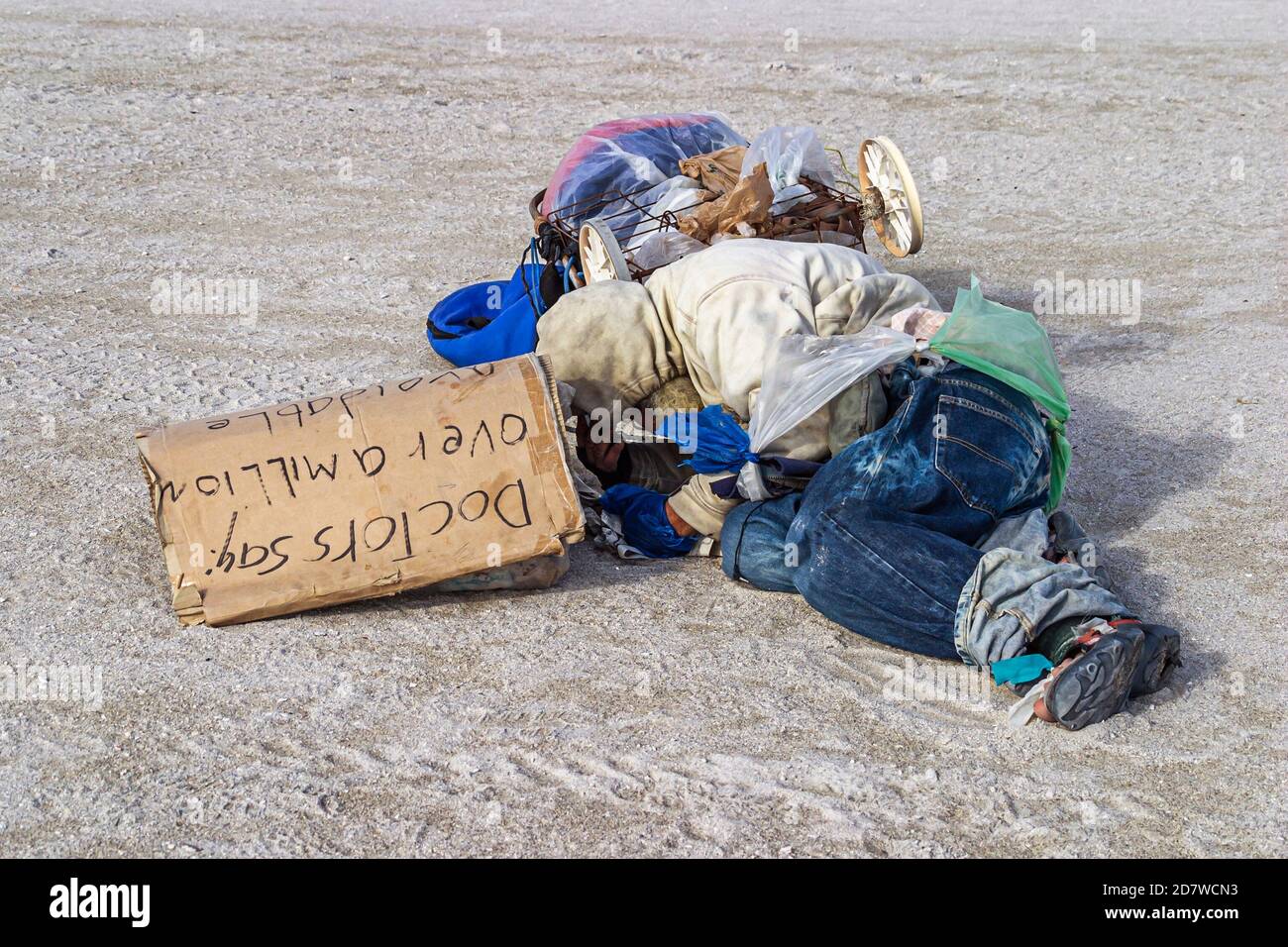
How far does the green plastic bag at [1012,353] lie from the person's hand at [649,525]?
2.71 ft

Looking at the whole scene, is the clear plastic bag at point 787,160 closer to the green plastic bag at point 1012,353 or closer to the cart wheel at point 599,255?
the cart wheel at point 599,255

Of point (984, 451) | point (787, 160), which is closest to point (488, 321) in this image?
point (787, 160)

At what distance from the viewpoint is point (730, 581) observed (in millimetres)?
3295

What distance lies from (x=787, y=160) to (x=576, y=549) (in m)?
1.68

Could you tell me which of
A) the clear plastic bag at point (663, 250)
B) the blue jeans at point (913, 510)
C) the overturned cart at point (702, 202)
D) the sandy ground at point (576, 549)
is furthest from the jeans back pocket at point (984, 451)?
the clear plastic bag at point (663, 250)

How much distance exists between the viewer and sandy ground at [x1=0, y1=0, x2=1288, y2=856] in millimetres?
2436

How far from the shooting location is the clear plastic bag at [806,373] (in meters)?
3.07

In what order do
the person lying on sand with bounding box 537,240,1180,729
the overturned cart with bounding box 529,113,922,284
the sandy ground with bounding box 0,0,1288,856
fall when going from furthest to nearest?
the overturned cart with bounding box 529,113,922,284 < the person lying on sand with bounding box 537,240,1180,729 < the sandy ground with bounding box 0,0,1288,856

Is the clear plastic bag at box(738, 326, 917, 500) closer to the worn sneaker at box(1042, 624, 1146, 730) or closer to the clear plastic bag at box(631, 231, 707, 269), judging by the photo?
the worn sneaker at box(1042, 624, 1146, 730)

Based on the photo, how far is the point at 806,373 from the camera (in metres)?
3.11

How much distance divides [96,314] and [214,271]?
681mm

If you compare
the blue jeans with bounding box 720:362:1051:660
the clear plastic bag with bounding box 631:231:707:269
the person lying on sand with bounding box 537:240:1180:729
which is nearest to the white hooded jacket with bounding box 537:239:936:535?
the person lying on sand with bounding box 537:240:1180:729
